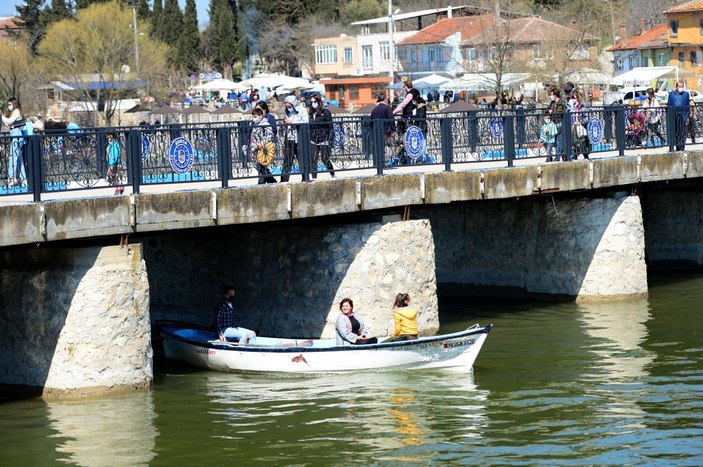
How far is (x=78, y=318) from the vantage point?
62.4ft

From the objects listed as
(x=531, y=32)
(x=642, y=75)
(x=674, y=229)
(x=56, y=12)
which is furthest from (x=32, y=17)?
(x=674, y=229)

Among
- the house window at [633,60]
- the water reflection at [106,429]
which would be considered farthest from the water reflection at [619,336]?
the house window at [633,60]

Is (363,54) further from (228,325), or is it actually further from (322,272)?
(228,325)

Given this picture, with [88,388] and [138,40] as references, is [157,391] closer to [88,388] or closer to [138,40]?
[88,388]

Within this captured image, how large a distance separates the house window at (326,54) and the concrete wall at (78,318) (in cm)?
9447

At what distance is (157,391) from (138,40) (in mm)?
71972

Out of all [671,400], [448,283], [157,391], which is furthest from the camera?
[448,283]

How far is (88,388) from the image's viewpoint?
1931cm

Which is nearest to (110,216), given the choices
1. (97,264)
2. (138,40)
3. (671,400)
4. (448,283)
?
(97,264)

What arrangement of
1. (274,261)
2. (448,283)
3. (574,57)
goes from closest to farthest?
(274,261)
(448,283)
(574,57)

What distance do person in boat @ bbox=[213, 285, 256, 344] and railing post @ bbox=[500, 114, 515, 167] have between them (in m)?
6.48

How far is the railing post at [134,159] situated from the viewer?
19.9 metres

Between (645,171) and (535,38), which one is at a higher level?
(535,38)

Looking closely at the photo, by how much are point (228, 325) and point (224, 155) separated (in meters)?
2.98
